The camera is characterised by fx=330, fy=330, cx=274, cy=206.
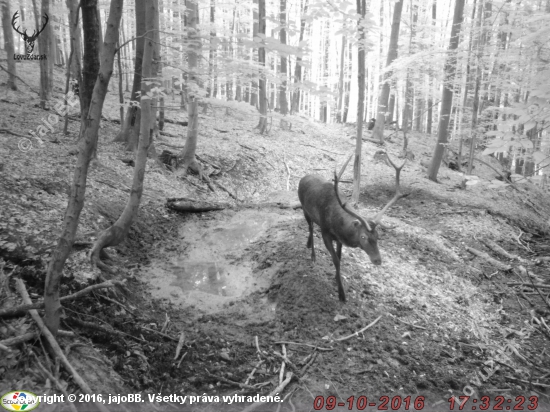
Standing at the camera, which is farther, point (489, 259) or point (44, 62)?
point (44, 62)

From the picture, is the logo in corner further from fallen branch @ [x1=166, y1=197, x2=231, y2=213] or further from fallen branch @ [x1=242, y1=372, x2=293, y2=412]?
fallen branch @ [x1=166, y1=197, x2=231, y2=213]

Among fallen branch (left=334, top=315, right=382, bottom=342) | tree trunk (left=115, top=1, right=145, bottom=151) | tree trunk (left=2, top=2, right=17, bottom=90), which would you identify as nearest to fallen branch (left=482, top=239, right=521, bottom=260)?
fallen branch (left=334, top=315, right=382, bottom=342)

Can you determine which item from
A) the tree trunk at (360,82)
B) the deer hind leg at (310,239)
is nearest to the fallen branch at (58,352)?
the deer hind leg at (310,239)

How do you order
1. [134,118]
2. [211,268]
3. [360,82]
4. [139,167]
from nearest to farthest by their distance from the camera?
1. [139,167]
2. [211,268]
3. [360,82]
4. [134,118]

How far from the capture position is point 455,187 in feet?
43.2

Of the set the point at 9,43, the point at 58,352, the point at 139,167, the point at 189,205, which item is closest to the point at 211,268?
the point at 139,167

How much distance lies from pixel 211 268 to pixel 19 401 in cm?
372

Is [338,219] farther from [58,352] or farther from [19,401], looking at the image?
[19,401]

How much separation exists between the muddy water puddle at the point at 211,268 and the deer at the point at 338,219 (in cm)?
128

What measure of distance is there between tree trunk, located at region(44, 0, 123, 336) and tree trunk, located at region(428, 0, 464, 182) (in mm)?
11101

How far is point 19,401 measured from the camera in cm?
243

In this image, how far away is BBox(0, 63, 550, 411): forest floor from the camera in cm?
354

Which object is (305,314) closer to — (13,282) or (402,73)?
(13,282)

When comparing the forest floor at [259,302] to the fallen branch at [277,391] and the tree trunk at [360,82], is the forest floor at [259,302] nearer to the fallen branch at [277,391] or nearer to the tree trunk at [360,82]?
the fallen branch at [277,391]
